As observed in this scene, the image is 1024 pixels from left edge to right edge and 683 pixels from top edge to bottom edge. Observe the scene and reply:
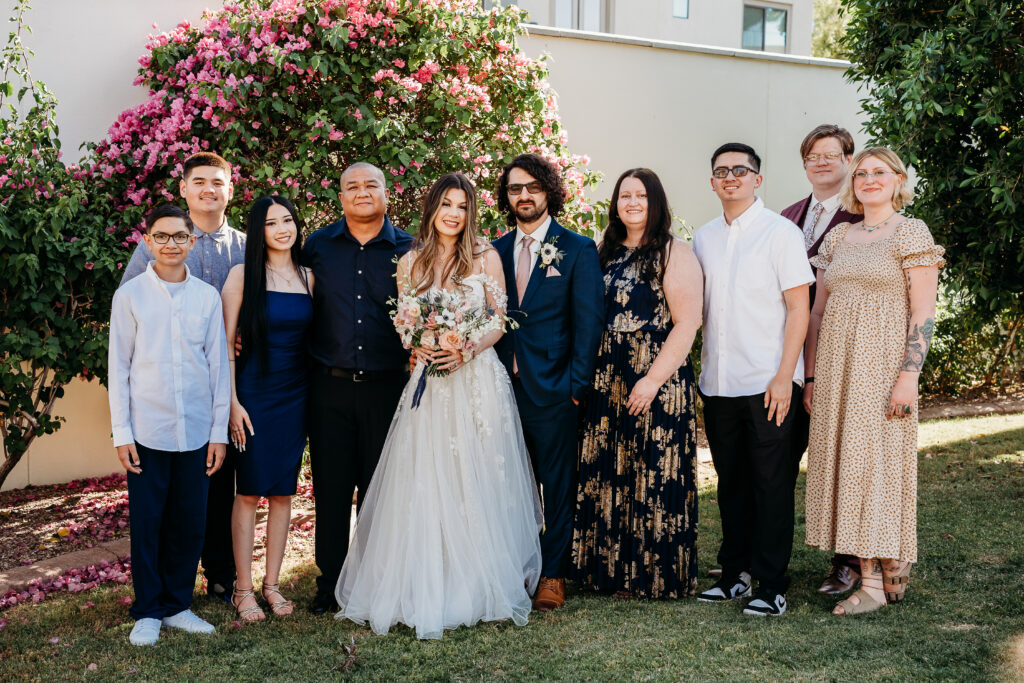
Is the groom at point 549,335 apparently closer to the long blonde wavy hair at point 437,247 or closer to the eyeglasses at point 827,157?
the long blonde wavy hair at point 437,247

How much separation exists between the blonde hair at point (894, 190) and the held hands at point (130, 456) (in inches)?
141

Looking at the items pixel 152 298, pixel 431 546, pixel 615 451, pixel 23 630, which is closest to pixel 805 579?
pixel 615 451

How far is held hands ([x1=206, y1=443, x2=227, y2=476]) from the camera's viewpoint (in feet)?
13.0

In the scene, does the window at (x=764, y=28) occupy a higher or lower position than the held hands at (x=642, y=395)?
higher

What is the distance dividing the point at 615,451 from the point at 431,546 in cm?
103

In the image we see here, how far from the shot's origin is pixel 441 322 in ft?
12.9

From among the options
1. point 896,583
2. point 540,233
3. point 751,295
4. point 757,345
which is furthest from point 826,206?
point 896,583

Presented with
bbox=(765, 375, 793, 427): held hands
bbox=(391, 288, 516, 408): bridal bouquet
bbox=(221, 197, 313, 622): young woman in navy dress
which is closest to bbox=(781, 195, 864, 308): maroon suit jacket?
bbox=(765, 375, 793, 427): held hands

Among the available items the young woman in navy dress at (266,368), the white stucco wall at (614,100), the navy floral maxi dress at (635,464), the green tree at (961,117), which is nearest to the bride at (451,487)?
the navy floral maxi dress at (635,464)

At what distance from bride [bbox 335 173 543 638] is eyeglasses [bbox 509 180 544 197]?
0.23m

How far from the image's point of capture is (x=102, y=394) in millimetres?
6773

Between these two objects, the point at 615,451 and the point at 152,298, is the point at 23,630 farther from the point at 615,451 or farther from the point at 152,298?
the point at 615,451

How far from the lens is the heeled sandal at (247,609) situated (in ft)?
13.4

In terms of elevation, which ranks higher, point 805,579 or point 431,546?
point 431,546
